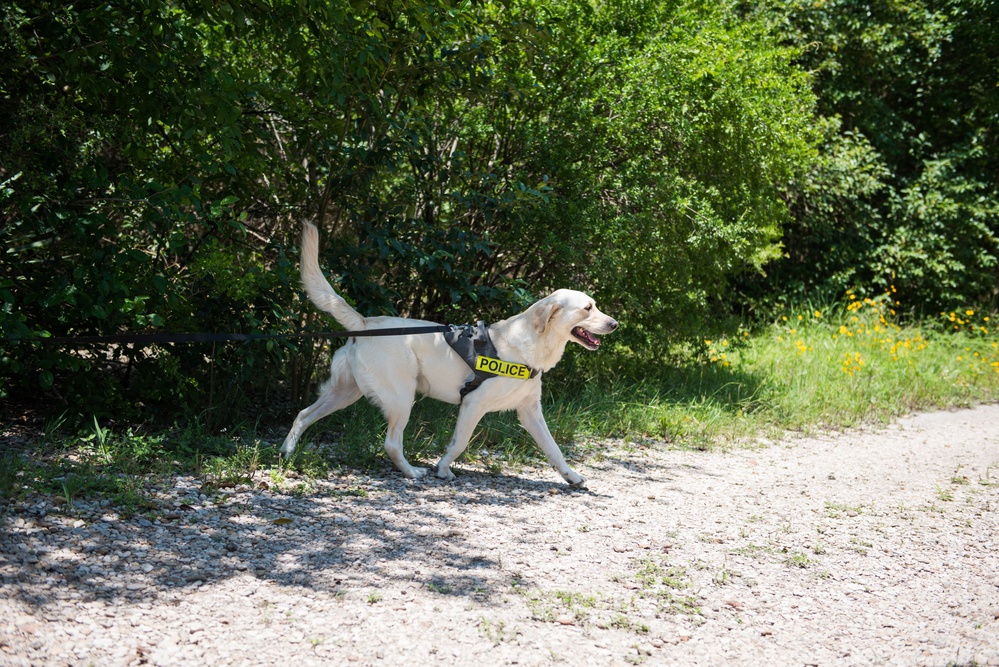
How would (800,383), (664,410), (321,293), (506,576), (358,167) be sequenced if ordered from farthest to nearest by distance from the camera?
(800,383)
(664,410)
(358,167)
(321,293)
(506,576)

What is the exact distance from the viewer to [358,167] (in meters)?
7.19

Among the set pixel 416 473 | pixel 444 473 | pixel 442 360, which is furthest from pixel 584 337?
pixel 416 473

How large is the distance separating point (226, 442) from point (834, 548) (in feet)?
13.2

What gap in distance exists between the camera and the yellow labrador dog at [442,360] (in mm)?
5840

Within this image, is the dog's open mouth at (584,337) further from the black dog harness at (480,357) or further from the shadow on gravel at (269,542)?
the shadow on gravel at (269,542)

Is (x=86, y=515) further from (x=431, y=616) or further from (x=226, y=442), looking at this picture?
(x=431, y=616)

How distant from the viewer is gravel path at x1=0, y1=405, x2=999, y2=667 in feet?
11.3

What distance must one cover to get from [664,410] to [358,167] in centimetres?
358

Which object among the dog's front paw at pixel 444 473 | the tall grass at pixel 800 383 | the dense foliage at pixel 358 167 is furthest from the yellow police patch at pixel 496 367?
the tall grass at pixel 800 383

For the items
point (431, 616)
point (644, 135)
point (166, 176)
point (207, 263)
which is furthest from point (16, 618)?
point (644, 135)

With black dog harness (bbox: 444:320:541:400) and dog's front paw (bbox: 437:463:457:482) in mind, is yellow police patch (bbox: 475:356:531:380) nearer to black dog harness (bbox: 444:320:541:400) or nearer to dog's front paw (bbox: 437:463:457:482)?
black dog harness (bbox: 444:320:541:400)

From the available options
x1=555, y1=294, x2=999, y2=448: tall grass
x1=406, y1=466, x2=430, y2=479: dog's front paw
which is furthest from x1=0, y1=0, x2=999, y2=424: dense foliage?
x1=406, y1=466, x2=430, y2=479: dog's front paw

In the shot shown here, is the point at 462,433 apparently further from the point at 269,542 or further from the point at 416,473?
the point at 269,542

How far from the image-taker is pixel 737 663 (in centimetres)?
352
